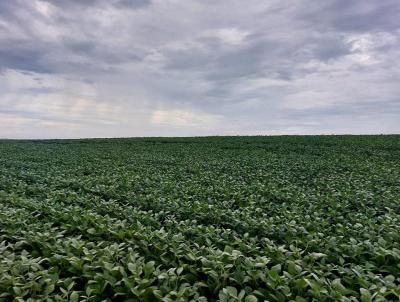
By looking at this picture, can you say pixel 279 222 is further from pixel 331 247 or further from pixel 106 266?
pixel 106 266

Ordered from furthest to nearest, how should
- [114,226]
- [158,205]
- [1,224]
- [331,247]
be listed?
[158,205] → [1,224] → [114,226] → [331,247]

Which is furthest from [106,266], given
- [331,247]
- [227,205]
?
[227,205]

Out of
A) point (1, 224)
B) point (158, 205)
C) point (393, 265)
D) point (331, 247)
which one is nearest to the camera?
point (393, 265)

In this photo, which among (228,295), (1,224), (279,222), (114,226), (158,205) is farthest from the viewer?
(158,205)

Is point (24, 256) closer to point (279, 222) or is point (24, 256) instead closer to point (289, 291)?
point (289, 291)

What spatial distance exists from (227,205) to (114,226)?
11.7 feet

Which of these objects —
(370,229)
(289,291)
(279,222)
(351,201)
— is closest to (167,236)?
(289,291)

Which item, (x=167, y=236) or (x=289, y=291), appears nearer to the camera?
(x=289, y=291)

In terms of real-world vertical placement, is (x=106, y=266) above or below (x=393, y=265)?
above

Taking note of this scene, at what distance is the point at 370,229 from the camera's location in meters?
5.54

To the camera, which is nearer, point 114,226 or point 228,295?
point 228,295

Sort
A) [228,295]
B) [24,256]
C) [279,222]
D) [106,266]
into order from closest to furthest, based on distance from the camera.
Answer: [228,295], [106,266], [24,256], [279,222]

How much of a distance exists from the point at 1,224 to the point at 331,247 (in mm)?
4928

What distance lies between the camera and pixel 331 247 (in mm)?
4582
